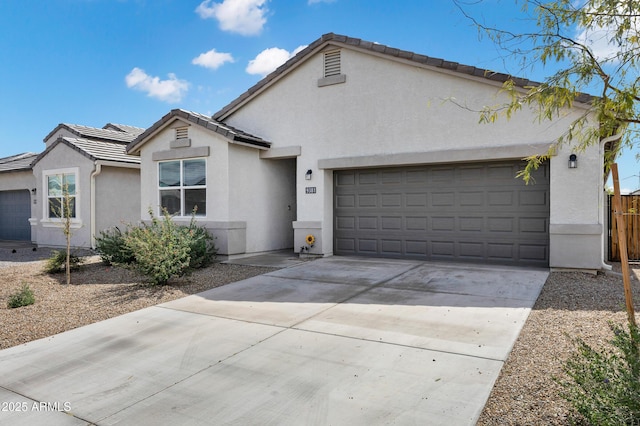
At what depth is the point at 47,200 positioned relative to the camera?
16.4 metres

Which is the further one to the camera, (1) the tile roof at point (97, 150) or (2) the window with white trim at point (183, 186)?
(1) the tile roof at point (97, 150)

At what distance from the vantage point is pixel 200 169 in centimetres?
1185

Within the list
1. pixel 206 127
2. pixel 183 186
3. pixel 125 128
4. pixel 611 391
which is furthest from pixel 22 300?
pixel 125 128

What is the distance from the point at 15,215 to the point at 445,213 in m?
20.0

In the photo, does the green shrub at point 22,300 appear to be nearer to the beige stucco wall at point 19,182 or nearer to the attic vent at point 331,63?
the attic vent at point 331,63

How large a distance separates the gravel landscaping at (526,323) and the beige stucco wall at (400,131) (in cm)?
159

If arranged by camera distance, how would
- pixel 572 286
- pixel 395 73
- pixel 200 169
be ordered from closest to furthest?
pixel 572 286, pixel 395 73, pixel 200 169

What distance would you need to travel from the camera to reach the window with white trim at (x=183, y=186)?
11.9 m

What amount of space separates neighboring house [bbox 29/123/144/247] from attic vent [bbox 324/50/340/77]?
28.5 feet

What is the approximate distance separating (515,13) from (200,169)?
387 inches

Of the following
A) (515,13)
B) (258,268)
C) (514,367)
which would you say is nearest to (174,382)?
(514,367)

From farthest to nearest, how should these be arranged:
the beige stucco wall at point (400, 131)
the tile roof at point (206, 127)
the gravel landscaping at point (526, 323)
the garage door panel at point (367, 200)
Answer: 1. the garage door panel at point (367, 200)
2. the tile roof at point (206, 127)
3. the beige stucco wall at point (400, 131)
4. the gravel landscaping at point (526, 323)

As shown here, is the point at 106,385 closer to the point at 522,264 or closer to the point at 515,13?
the point at 515,13

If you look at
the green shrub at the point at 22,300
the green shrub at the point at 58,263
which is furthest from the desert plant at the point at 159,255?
the green shrub at the point at 58,263
